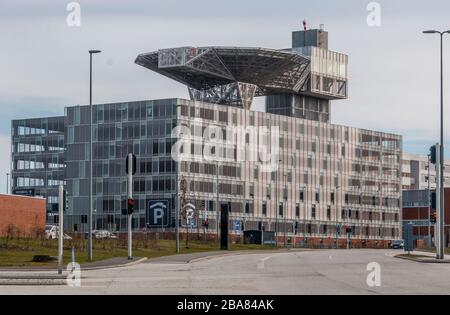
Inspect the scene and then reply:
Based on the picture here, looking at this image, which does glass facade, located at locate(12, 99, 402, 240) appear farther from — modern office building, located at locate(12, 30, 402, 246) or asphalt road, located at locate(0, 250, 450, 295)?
asphalt road, located at locate(0, 250, 450, 295)

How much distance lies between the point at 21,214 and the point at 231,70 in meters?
54.5

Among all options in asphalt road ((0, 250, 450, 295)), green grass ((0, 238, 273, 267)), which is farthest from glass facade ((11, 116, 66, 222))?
asphalt road ((0, 250, 450, 295))

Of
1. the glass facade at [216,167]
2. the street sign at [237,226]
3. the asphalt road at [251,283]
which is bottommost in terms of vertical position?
the street sign at [237,226]

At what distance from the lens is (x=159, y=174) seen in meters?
148

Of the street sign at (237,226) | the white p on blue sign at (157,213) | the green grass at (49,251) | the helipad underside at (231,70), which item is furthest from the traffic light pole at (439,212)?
the street sign at (237,226)

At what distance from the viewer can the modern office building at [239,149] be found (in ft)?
481

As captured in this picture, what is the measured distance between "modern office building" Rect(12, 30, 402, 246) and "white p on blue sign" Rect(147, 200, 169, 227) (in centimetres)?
6950

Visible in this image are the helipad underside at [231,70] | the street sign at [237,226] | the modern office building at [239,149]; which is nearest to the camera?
the helipad underside at [231,70]

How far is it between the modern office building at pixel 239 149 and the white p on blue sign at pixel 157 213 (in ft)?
228

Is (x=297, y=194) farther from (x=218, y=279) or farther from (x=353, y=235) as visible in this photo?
(x=218, y=279)

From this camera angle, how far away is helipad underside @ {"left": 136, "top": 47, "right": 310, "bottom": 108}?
14262cm

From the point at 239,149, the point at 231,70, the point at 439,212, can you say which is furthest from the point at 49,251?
the point at 239,149

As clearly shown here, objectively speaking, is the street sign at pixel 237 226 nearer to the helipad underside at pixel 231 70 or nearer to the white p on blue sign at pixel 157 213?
the helipad underside at pixel 231 70
